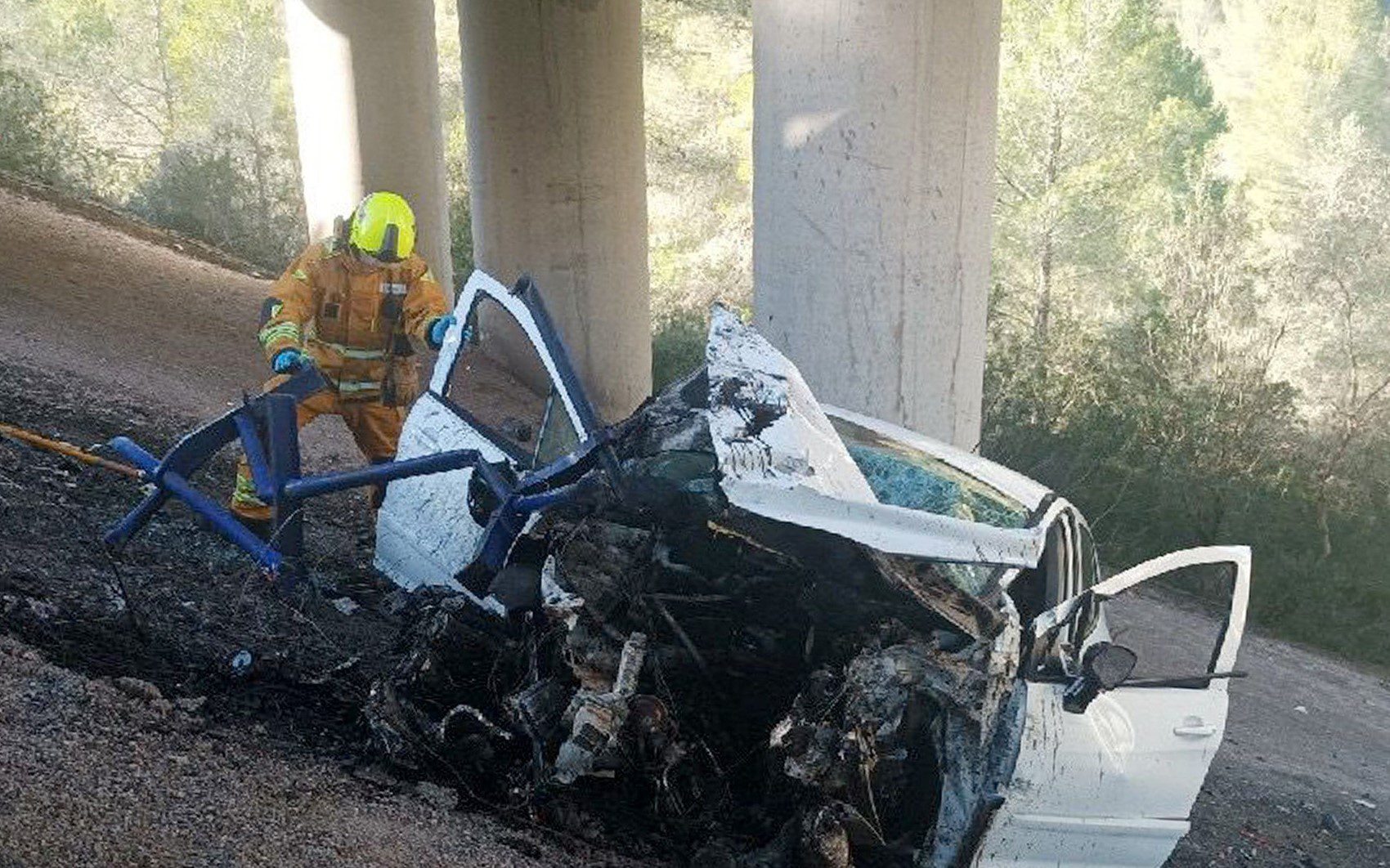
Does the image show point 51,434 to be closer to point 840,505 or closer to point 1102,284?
point 840,505

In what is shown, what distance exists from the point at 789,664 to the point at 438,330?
2.85 metres

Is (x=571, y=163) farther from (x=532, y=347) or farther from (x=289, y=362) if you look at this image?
(x=532, y=347)

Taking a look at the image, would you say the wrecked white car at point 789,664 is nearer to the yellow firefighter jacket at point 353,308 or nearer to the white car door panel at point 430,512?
the white car door panel at point 430,512

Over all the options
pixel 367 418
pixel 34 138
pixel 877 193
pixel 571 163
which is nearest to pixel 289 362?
pixel 367 418

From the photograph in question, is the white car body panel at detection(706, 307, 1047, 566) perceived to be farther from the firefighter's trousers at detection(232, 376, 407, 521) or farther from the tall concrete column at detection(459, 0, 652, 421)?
the tall concrete column at detection(459, 0, 652, 421)

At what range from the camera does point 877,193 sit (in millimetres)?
7828

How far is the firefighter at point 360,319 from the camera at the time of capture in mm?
6758

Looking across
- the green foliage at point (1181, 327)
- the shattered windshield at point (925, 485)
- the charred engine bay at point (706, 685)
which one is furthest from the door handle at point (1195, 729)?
the green foliage at point (1181, 327)

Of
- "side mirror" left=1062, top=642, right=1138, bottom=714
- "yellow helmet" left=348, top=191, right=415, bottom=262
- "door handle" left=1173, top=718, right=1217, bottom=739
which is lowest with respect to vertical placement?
"door handle" left=1173, top=718, right=1217, bottom=739

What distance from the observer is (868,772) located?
4375mm

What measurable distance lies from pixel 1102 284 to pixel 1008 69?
488 cm

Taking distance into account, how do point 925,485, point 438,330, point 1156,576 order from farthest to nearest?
point 438,330, point 925,485, point 1156,576

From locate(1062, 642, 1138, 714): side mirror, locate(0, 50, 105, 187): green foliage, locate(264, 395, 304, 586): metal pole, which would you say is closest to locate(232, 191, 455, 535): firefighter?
locate(264, 395, 304, 586): metal pole

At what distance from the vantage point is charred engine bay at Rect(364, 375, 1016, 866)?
173 inches
